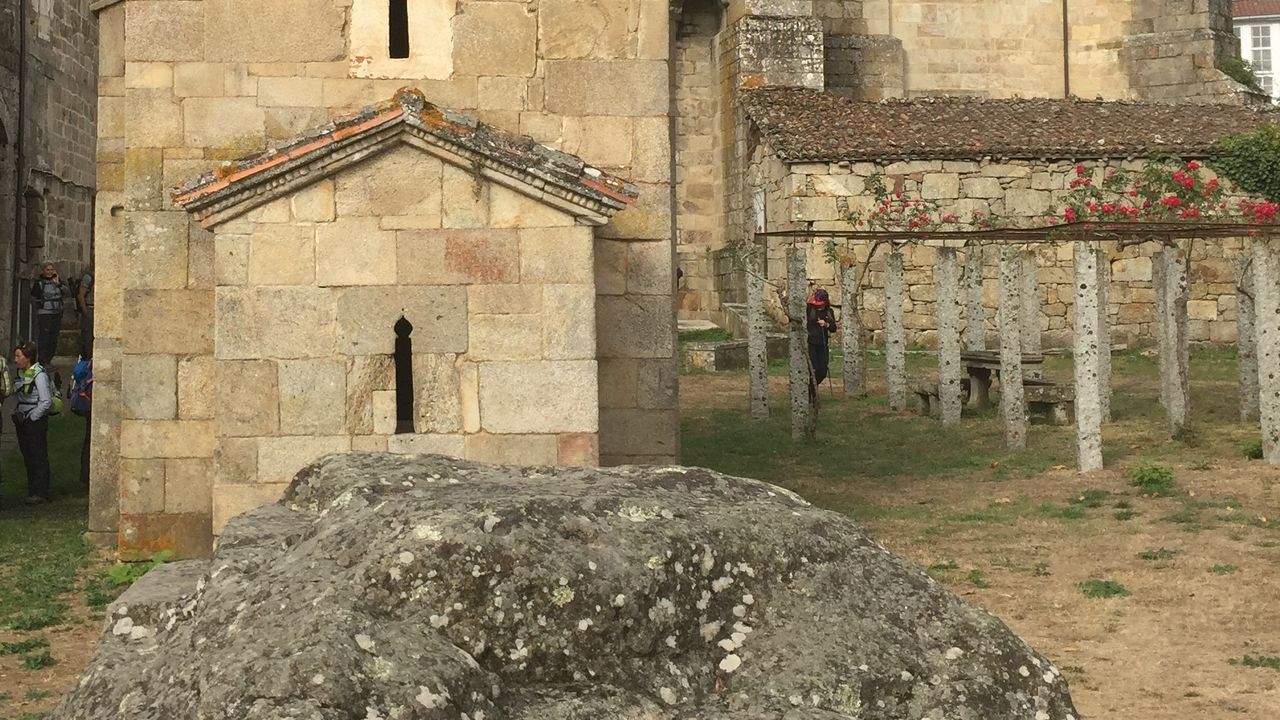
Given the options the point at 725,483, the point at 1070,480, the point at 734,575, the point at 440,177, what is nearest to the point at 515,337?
the point at 440,177

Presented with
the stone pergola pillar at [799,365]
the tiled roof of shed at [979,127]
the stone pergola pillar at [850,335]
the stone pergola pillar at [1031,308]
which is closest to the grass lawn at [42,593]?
the stone pergola pillar at [799,365]

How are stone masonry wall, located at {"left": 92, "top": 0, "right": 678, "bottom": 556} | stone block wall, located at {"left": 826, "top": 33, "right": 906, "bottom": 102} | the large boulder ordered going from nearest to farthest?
the large boulder
stone masonry wall, located at {"left": 92, "top": 0, "right": 678, "bottom": 556}
stone block wall, located at {"left": 826, "top": 33, "right": 906, "bottom": 102}

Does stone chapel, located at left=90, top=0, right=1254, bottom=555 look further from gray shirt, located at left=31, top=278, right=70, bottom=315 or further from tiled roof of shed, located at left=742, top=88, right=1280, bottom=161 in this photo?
tiled roof of shed, located at left=742, top=88, right=1280, bottom=161

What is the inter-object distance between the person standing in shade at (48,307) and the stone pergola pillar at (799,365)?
11.1 meters

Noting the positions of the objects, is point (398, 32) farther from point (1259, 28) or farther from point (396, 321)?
point (1259, 28)

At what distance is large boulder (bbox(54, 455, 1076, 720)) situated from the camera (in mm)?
3221

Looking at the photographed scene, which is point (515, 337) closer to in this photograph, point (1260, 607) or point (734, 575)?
point (1260, 607)

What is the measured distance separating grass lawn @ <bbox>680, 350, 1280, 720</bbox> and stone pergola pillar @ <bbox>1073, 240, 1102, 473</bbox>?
293mm

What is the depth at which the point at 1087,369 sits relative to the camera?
13.5 metres

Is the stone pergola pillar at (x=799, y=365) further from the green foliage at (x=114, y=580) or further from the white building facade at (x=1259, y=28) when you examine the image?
the white building facade at (x=1259, y=28)

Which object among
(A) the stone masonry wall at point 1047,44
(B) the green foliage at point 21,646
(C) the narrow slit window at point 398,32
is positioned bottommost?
(B) the green foliage at point 21,646

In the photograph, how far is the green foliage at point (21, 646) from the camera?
27.2 feet

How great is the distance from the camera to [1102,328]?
17.3 m

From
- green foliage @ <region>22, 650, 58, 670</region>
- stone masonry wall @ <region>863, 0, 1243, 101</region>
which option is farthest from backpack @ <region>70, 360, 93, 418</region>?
stone masonry wall @ <region>863, 0, 1243, 101</region>
